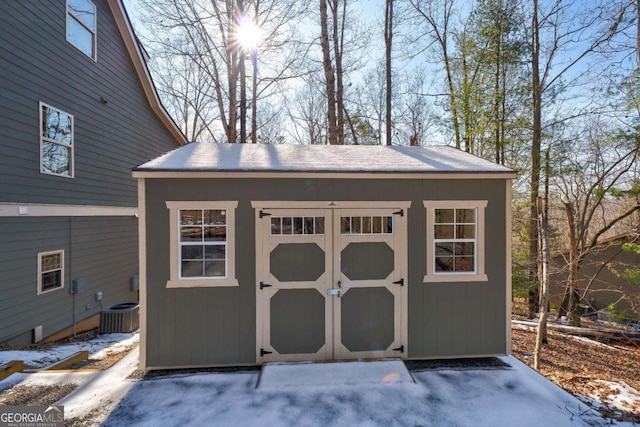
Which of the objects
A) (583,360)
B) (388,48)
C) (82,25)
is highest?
(388,48)

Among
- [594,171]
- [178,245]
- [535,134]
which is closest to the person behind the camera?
[178,245]

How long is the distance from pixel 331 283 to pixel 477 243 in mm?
2094

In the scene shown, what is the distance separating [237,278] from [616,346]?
31.6 ft

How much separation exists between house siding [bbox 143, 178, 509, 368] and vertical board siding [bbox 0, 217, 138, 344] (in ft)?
11.4

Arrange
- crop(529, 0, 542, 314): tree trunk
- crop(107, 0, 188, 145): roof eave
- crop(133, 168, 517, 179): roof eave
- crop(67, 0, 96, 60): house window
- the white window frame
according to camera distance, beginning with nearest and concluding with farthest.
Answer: crop(133, 168, 517, 179): roof eave, the white window frame, crop(67, 0, 96, 60): house window, crop(107, 0, 188, 145): roof eave, crop(529, 0, 542, 314): tree trunk

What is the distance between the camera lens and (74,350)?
17.8 ft

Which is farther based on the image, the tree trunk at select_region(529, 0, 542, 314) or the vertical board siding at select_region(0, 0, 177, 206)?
the tree trunk at select_region(529, 0, 542, 314)

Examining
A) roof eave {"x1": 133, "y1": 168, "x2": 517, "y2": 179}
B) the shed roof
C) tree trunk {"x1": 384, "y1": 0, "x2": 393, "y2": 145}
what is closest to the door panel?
roof eave {"x1": 133, "y1": 168, "x2": 517, "y2": 179}

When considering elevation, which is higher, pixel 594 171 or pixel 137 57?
pixel 137 57

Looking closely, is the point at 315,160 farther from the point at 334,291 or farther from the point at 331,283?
the point at 334,291

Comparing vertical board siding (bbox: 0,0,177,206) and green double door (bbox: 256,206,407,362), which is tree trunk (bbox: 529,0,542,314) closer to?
green double door (bbox: 256,206,407,362)

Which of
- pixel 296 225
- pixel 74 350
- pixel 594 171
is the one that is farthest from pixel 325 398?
pixel 594 171

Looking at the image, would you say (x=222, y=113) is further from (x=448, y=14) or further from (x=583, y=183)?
(x=583, y=183)

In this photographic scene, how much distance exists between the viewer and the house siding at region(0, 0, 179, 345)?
5445 mm
